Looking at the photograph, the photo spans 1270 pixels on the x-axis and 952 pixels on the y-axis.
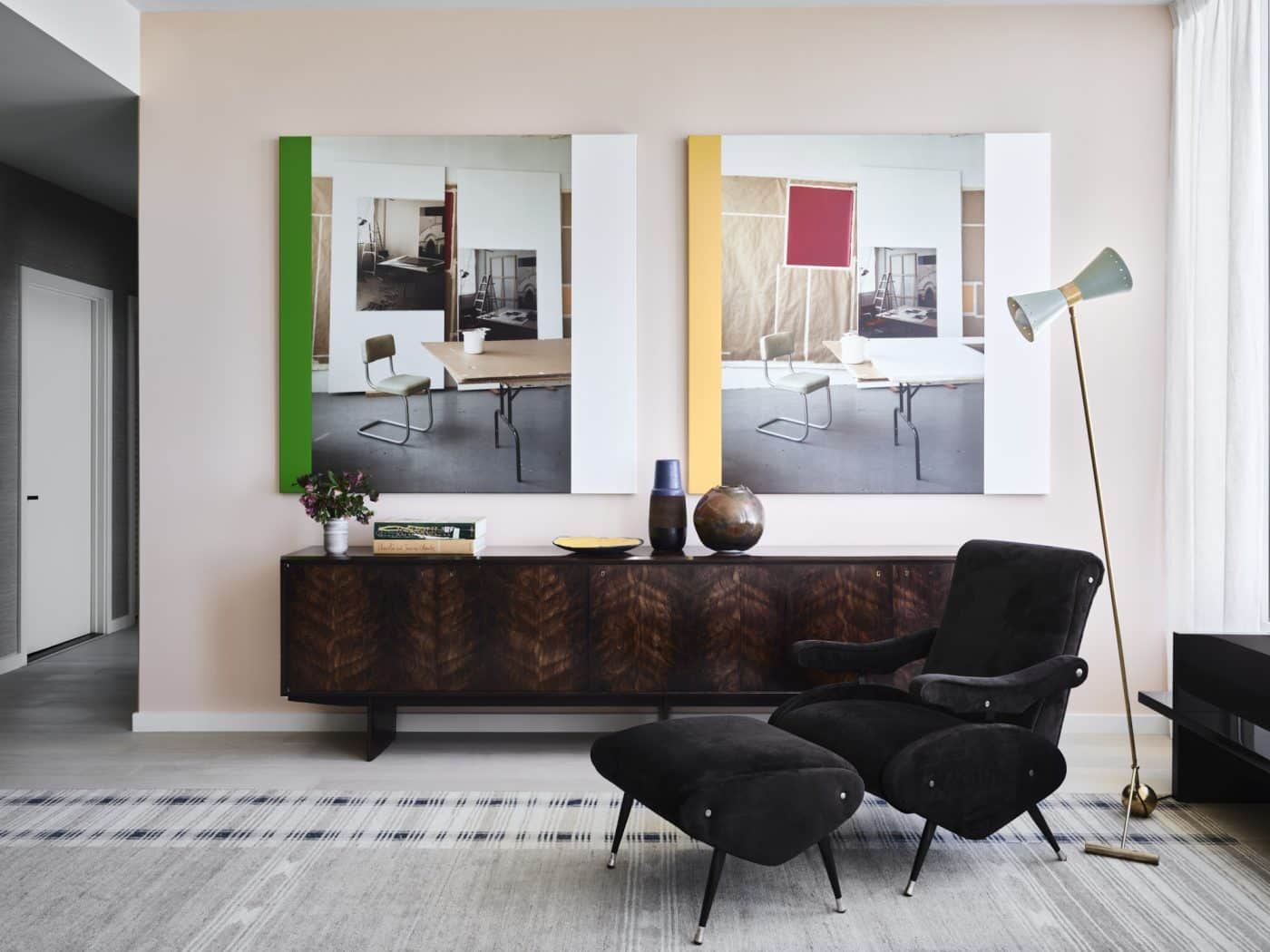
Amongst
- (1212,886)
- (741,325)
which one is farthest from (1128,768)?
(741,325)

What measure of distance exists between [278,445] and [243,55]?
61.2 inches

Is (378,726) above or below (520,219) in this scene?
below

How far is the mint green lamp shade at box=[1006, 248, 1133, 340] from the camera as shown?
2.93 meters

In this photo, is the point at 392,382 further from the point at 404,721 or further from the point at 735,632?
the point at 735,632

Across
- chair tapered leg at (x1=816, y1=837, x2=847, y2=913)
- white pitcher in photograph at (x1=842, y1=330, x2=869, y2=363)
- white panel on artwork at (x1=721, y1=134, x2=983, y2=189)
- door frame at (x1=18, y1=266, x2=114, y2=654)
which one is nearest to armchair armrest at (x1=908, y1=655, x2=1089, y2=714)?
chair tapered leg at (x1=816, y1=837, x2=847, y2=913)

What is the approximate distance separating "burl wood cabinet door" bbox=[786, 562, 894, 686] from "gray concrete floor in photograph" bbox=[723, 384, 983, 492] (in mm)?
484

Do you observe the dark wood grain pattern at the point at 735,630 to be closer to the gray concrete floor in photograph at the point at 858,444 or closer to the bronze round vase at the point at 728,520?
the bronze round vase at the point at 728,520

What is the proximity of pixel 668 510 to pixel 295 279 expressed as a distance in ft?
5.68

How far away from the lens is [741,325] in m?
3.91

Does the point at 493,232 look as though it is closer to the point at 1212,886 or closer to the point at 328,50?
the point at 328,50

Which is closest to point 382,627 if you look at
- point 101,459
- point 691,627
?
point 691,627

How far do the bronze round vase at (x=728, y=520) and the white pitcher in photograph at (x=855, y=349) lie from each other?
70 centimetres

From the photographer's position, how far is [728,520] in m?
3.63

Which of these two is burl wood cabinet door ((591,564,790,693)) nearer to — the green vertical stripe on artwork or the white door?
the green vertical stripe on artwork
